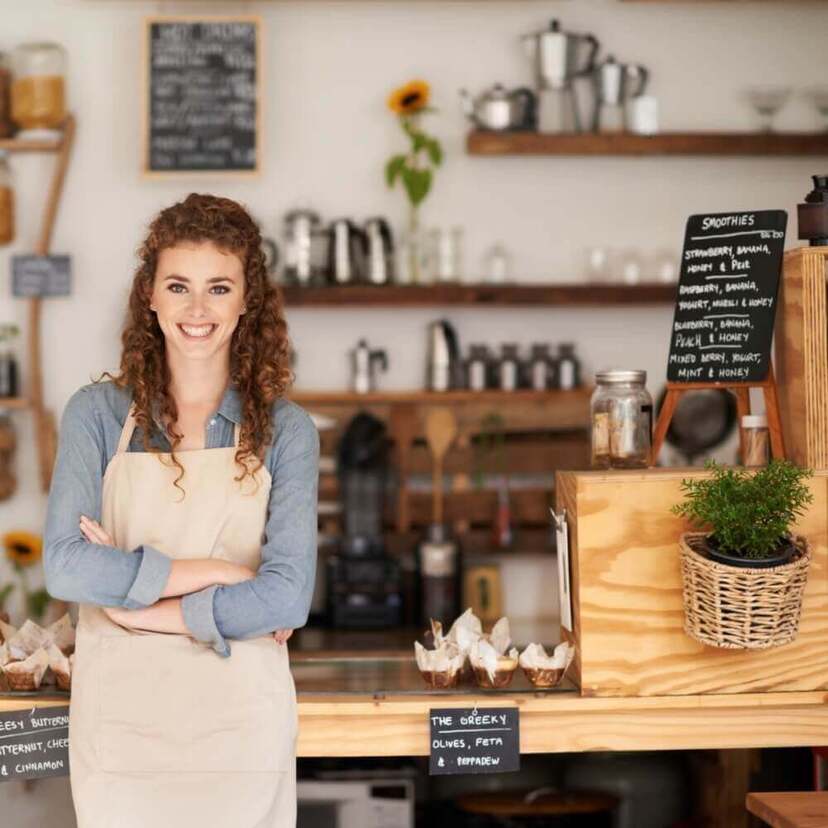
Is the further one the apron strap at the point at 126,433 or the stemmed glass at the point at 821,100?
the stemmed glass at the point at 821,100

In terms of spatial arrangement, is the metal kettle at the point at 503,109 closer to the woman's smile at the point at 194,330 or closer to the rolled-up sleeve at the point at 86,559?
the woman's smile at the point at 194,330

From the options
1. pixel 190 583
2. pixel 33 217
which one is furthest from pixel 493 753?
pixel 33 217

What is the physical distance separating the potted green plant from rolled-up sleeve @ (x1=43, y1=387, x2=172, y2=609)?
31.6 inches

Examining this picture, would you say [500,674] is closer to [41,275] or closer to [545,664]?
[545,664]

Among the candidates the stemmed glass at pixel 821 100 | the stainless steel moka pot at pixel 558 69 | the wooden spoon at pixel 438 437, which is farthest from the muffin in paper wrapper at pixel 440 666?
the stemmed glass at pixel 821 100

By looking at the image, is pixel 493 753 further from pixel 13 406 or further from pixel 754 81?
pixel 754 81

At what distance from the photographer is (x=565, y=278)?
4.66 meters

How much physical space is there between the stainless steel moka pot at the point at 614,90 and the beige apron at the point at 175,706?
2869 mm

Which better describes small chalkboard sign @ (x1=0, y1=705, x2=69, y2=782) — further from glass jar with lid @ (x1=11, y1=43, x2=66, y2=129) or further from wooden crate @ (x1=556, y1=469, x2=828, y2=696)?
glass jar with lid @ (x1=11, y1=43, x2=66, y2=129)

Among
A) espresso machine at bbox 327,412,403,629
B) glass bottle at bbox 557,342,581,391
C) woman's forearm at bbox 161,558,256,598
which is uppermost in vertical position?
glass bottle at bbox 557,342,581,391

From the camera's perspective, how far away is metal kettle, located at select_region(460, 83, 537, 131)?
14.7 feet

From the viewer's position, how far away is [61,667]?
2135mm

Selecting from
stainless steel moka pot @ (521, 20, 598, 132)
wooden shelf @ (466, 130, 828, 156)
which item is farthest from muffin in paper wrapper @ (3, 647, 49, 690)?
stainless steel moka pot @ (521, 20, 598, 132)

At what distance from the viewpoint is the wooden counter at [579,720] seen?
6.98ft
